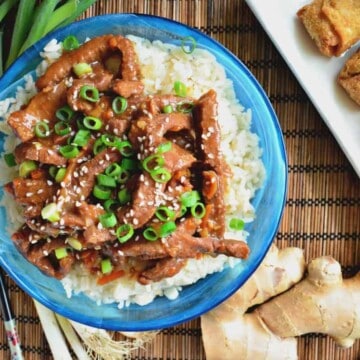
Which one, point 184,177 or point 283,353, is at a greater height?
point 184,177

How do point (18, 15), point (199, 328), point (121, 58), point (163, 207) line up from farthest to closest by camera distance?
1. point (199, 328)
2. point (18, 15)
3. point (121, 58)
4. point (163, 207)

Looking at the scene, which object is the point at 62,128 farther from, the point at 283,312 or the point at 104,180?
the point at 283,312

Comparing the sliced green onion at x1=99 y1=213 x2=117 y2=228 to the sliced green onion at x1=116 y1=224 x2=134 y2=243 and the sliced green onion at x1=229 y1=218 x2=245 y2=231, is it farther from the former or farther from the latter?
the sliced green onion at x1=229 y1=218 x2=245 y2=231

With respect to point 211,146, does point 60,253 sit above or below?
below

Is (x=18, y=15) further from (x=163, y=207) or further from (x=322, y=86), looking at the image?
(x=322, y=86)

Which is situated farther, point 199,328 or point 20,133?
point 199,328

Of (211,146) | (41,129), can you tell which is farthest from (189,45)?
(41,129)

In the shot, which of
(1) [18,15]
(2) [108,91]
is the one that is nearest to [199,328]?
(2) [108,91]
